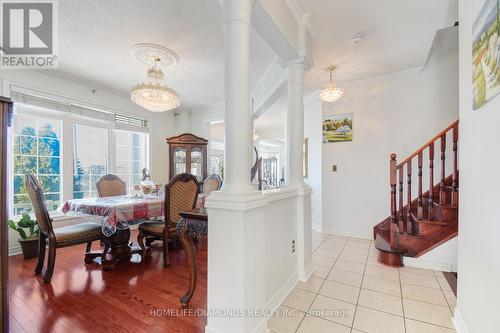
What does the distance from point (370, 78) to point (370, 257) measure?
8.61ft

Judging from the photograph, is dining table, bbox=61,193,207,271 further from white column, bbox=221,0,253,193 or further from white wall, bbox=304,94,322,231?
white wall, bbox=304,94,322,231

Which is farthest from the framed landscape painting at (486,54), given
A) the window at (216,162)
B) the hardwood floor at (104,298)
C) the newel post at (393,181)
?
the window at (216,162)

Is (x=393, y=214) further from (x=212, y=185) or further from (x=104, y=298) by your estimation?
(x=104, y=298)

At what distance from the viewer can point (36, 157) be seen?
328cm

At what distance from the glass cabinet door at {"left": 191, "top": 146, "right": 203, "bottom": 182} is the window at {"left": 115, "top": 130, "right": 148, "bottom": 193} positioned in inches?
37.4

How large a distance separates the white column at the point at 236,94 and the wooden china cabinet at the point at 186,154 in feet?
11.5

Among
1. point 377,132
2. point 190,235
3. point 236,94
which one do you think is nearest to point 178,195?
point 190,235

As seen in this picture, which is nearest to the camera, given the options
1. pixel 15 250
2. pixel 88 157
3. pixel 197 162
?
pixel 15 250

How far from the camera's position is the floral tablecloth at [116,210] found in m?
2.27

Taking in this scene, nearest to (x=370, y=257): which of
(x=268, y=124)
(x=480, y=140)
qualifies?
(x=480, y=140)

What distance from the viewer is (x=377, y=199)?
3527 millimetres

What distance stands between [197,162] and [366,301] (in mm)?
3881

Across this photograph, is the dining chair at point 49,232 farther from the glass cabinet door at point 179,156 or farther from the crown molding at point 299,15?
the crown molding at point 299,15

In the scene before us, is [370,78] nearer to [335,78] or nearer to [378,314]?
[335,78]
